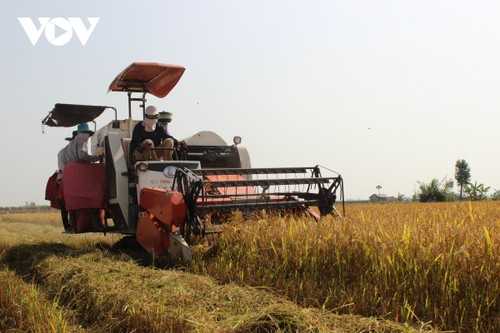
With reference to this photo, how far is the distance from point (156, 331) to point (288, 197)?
4.22m

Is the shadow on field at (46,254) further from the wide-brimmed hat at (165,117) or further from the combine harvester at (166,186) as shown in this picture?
the wide-brimmed hat at (165,117)

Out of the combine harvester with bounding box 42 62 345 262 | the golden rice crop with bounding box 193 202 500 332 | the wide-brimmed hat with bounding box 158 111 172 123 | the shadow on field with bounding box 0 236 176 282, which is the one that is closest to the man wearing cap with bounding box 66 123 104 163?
the combine harvester with bounding box 42 62 345 262

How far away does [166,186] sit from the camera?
8.10m

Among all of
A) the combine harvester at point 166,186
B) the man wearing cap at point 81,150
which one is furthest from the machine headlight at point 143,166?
the man wearing cap at point 81,150

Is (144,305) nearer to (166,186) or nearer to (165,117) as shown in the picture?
(166,186)

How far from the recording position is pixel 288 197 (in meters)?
8.02

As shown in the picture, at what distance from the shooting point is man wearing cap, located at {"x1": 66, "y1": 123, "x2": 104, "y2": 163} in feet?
30.3

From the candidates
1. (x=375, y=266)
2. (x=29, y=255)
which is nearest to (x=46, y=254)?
(x=29, y=255)

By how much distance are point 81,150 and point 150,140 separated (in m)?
1.68

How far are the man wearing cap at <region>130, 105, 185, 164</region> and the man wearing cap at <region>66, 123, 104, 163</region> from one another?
88cm

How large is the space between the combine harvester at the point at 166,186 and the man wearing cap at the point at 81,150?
0.19 metres

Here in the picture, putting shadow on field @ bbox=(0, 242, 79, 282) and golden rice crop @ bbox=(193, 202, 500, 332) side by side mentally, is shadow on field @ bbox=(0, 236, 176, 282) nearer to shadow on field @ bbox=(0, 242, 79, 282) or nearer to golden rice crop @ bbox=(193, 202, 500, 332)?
shadow on field @ bbox=(0, 242, 79, 282)

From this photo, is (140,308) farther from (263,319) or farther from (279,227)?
(279,227)

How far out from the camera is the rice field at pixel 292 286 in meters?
4.08
